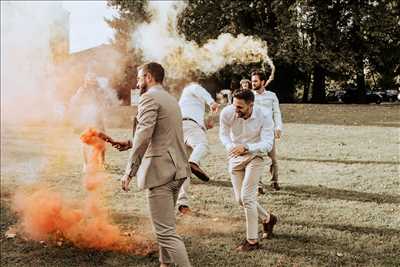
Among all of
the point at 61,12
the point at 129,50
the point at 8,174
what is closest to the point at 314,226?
the point at 8,174

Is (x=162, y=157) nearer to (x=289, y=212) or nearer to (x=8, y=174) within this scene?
(x=289, y=212)

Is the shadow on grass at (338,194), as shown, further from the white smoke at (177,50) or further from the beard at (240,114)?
the white smoke at (177,50)

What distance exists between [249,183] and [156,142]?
1726mm

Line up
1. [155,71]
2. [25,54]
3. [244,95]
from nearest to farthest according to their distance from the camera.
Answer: [155,71] → [244,95] → [25,54]

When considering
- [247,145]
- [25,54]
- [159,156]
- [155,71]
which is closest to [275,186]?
[247,145]

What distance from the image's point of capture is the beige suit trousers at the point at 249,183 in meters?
6.45

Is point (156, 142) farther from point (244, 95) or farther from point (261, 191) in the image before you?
point (261, 191)

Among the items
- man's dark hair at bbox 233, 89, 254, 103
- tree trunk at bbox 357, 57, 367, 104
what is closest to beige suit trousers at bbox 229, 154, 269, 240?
man's dark hair at bbox 233, 89, 254, 103

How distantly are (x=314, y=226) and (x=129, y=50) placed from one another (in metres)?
24.6

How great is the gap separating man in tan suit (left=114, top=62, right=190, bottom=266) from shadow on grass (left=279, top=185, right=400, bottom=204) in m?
4.66

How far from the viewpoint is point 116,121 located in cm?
2505

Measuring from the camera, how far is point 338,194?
30.9ft

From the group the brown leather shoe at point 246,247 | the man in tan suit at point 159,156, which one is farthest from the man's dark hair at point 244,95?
the brown leather shoe at point 246,247

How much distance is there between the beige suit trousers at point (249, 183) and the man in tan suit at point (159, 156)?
1.41m
